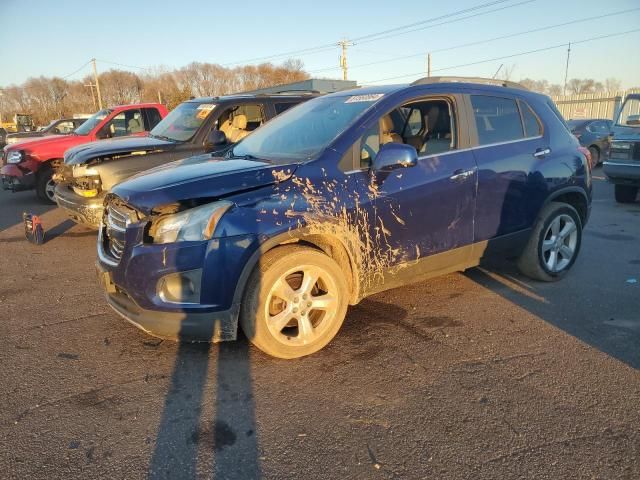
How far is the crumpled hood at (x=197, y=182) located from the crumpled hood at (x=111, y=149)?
3.04 metres

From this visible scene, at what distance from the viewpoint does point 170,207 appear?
3004 millimetres

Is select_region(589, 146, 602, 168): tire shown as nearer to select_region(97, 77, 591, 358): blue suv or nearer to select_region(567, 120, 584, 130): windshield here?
select_region(567, 120, 584, 130): windshield

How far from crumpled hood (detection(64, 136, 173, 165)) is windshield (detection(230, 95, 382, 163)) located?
2.46 meters

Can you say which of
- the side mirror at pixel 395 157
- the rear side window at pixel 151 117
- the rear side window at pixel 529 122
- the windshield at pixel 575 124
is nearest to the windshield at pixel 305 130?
the side mirror at pixel 395 157

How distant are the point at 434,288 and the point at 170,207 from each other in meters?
2.75

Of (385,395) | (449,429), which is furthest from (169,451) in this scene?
(449,429)

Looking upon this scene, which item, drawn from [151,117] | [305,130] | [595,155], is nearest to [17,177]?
[151,117]

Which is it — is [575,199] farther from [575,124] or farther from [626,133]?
[575,124]

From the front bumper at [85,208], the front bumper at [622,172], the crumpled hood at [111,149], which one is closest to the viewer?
the front bumper at [85,208]

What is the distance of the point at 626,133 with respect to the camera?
8.89m

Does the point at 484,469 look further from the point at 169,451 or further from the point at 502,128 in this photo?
the point at 502,128

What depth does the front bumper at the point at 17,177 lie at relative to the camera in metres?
9.23

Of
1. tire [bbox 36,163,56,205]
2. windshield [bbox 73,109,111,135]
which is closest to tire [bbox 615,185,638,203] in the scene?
windshield [bbox 73,109,111,135]

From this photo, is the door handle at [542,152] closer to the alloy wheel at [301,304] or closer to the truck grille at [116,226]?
the alloy wheel at [301,304]
